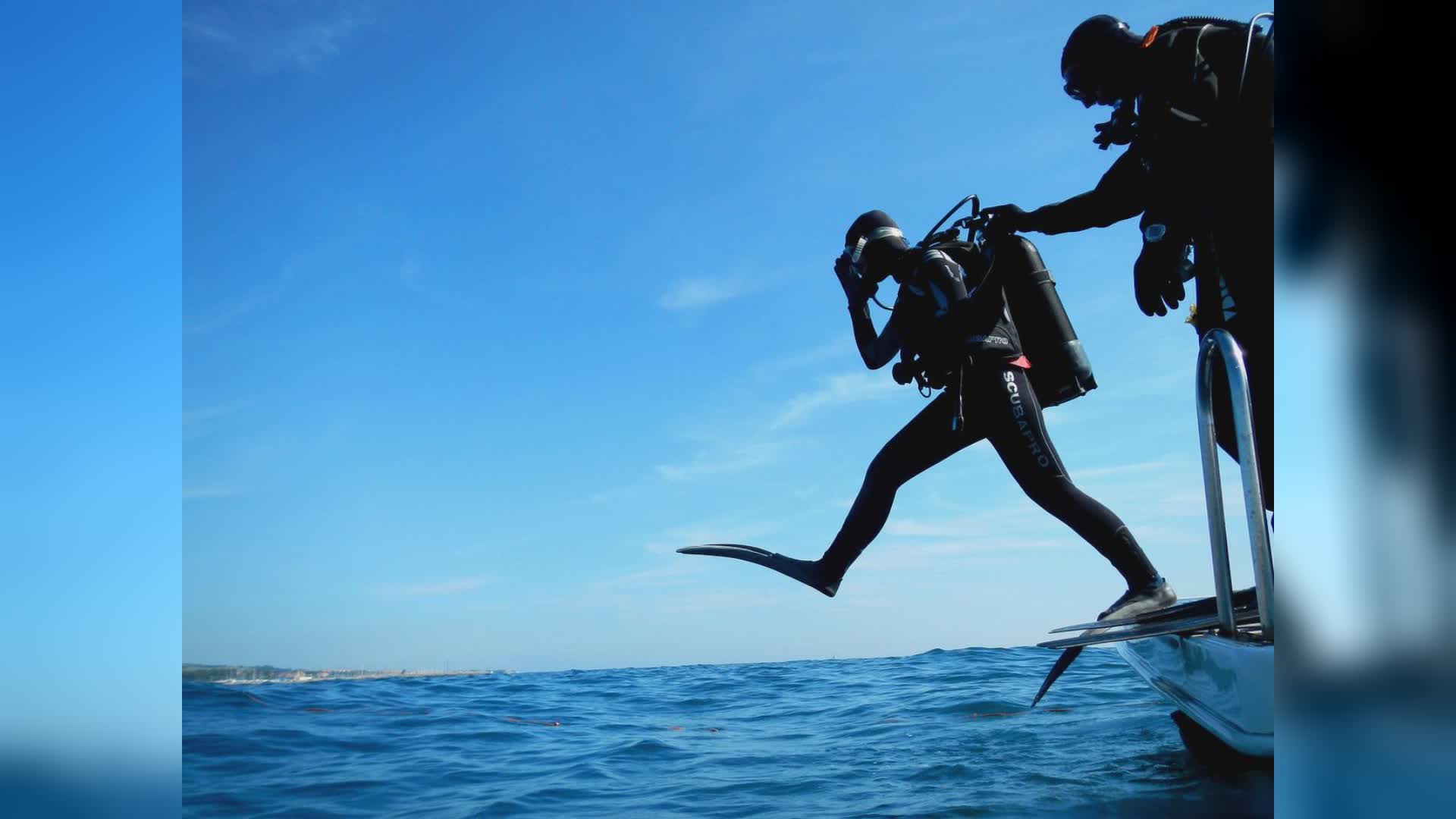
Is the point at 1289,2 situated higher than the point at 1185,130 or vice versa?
the point at 1185,130

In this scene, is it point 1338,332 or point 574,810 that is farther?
point 574,810

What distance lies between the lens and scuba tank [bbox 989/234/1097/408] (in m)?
3.78

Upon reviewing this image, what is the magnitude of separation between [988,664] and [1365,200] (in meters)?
10.3

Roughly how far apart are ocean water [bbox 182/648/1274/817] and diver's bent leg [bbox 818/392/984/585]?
35.0 inches

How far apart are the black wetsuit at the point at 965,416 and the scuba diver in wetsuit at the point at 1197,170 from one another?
50 cm

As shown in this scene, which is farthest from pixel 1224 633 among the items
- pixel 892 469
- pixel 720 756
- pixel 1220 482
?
pixel 720 756

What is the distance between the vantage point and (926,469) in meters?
3.86

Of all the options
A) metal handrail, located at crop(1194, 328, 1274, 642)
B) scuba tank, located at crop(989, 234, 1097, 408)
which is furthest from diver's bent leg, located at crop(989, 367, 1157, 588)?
metal handrail, located at crop(1194, 328, 1274, 642)

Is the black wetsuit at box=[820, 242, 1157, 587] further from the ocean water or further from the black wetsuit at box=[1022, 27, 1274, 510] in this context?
the ocean water

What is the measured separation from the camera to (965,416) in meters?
3.71

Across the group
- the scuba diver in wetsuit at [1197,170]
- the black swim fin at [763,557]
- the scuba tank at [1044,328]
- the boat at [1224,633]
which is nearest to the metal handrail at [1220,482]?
the boat at [1224,633]

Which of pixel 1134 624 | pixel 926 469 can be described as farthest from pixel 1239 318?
pixel 926 469

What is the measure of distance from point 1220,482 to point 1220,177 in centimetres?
97

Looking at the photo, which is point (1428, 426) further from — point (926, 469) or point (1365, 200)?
point (926, 469)
